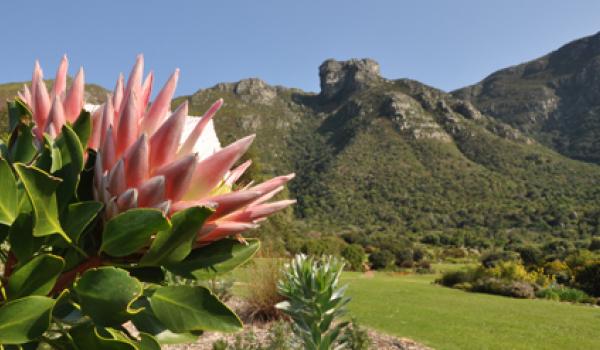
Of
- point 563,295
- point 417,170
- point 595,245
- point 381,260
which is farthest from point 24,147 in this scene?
point 417,170

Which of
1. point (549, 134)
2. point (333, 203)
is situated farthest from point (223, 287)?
point (549, 134)

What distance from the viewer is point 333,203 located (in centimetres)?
4034

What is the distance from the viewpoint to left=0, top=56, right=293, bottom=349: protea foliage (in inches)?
16.4

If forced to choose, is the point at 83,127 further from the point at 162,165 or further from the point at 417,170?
the point at 417,170

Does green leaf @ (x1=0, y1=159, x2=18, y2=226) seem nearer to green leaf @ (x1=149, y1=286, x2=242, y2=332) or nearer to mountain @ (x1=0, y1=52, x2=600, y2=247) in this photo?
green leaf @ (x1=149, y1=286, x2=242, y2=332)

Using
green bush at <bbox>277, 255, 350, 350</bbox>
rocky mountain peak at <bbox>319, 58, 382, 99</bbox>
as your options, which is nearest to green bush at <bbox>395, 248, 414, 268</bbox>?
green bush at <bbox>277, 255, 350, 350</bbox>

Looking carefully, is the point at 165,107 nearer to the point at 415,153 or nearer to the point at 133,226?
the point at 133,226

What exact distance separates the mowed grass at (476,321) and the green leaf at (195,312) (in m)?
4.90

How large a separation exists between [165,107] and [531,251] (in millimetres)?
20435

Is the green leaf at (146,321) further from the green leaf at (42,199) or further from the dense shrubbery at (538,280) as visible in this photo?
the dense shrubbery at (538,280)

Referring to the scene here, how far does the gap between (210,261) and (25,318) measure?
0.19 meters

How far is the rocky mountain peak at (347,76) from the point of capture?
6506 cm

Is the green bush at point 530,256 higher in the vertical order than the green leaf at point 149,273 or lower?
lower

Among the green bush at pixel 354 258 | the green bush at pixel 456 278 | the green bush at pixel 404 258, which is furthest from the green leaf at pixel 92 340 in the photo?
the green bush at pixel 404 258
